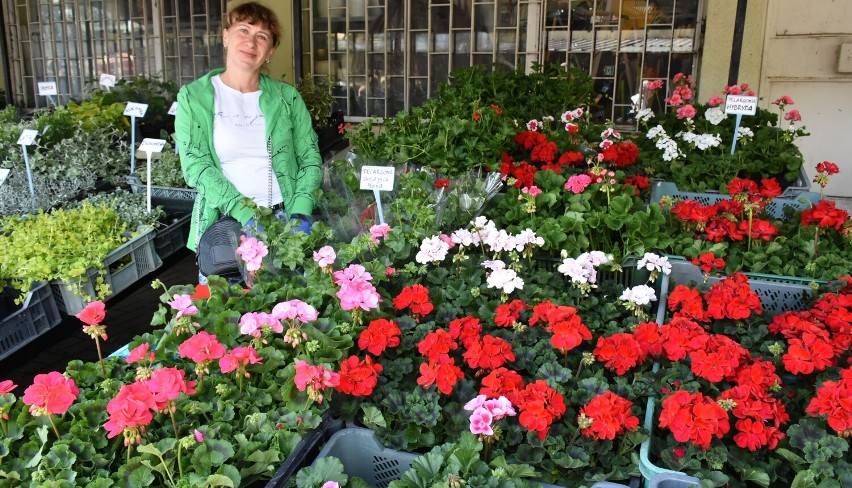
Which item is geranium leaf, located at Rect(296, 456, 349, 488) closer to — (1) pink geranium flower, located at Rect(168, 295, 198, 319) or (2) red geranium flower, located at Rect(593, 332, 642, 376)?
(1) pink geranium flower, located at Rect(168, 295, 198, 319)

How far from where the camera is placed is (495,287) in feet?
6.96

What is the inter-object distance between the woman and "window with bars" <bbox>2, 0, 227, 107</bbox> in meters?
3.88

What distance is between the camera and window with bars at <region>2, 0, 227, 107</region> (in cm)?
654

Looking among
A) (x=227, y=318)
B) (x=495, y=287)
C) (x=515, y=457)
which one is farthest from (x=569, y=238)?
(x=227, y=318)

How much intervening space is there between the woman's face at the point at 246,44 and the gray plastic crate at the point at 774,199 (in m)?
1.80

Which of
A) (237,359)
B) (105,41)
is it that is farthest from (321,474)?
(105,41)

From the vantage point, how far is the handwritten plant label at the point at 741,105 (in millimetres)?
3275

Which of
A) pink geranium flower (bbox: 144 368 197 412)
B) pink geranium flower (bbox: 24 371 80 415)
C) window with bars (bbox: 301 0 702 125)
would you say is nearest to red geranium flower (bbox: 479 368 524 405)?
pink geranium flower (bbox: 144 368 197 412)

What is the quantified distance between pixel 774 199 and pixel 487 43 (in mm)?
3128

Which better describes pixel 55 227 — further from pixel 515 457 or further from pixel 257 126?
pixel 515 457

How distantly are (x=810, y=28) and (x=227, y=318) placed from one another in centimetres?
498

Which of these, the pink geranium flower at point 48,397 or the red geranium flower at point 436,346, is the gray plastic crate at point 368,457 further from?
the pink geranium flower at point 48,397

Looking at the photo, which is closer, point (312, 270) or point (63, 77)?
point (312, 270)

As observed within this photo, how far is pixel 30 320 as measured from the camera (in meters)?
2.40
